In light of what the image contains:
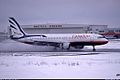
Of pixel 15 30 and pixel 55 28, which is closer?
pixel 15 30

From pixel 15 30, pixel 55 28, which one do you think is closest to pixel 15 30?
pixel 15 30

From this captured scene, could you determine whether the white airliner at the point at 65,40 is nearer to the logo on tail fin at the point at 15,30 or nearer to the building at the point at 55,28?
the logo on tail fin at the point at 15,30

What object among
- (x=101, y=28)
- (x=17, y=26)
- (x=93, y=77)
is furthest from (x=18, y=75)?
(x=101, y=28)

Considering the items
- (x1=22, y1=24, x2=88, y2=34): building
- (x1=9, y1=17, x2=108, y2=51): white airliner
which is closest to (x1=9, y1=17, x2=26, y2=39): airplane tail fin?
(x1=9, y1=17, x2=108, y2=51): white airliner

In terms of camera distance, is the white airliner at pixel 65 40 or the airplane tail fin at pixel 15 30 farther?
the airplane tail fin at pixel 15 30

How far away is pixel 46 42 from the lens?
42.8 m

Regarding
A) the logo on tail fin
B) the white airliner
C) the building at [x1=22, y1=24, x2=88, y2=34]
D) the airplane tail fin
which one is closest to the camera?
the white airliner

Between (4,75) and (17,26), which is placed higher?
(17,26)

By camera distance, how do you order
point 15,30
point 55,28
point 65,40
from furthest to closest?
point 55,28
point 15,30
point 65,40

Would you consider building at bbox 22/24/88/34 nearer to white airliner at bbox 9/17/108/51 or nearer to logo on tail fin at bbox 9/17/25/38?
logo on tail fin at bbox 9/17/25/38

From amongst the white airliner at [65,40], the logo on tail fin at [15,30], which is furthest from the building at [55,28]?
the white airliner at [65,40]

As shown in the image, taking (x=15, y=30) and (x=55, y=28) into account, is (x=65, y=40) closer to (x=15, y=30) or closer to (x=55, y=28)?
(x=15, y=30)

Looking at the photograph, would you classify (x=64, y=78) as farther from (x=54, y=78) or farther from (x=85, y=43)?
(x=85, y=43)

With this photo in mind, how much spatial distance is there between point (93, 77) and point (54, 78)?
235 centimetres
